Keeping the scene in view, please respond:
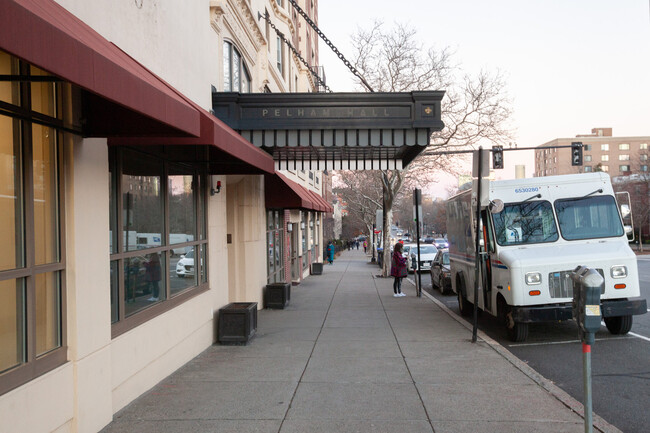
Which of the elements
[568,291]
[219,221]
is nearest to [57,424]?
[219,221]

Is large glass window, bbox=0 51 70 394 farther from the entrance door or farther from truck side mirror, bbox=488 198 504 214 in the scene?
the entrance door

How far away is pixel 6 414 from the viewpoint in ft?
12.2

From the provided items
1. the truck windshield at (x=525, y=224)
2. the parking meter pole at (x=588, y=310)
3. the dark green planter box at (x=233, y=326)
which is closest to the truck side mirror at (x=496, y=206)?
the truck windshield at (x=525, y=224)

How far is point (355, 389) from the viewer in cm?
651

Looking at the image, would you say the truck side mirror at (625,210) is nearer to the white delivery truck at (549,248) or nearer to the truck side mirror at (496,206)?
the white delivery truck at (549,248)

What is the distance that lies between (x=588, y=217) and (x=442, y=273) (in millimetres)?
8414

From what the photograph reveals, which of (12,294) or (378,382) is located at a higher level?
(12,294)

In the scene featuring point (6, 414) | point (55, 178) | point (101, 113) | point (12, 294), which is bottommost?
point (6, 414)

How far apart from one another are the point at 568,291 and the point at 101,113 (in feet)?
24.9

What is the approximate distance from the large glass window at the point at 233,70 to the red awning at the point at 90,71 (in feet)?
21.9

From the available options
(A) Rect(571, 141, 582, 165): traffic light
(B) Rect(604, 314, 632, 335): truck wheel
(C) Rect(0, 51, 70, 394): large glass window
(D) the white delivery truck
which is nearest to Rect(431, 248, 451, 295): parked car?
Answer: (D) the white delivery truck

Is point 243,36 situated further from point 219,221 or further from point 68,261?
point 68,261

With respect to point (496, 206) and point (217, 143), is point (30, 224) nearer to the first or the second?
point (217, 143)

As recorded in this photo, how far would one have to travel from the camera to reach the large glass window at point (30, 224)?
392cm
